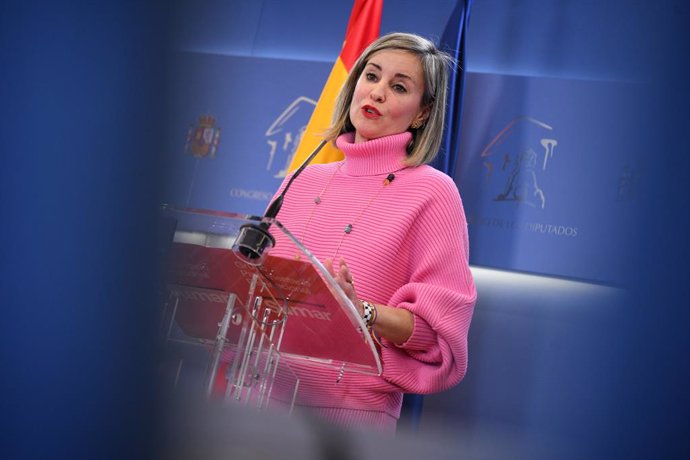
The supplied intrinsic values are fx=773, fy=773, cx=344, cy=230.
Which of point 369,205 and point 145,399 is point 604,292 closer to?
point 369,205

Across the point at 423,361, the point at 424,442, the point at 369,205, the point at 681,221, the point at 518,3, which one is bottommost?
the point at 423,361

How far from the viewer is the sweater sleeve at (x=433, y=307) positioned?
64.1 inches

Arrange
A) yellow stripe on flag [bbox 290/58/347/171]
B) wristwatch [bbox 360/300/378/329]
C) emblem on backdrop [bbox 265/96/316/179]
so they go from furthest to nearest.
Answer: emblem on backdrop [bbox 265/96/316/179] < yellow stripe on flag [bbox 290/58/347/171] < wristwatch [bbox 360/300/378/329]

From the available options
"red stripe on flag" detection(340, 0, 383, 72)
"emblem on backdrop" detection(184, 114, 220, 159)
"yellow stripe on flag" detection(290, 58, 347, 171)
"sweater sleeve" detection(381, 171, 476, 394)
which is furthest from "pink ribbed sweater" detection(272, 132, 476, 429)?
"emblem on backdrop" detection(184, 114, 220, 159)

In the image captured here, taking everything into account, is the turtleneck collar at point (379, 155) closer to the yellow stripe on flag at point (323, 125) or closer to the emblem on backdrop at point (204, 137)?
the yellow stripe on flag at point (323, 125)

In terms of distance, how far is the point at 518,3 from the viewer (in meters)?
3.57

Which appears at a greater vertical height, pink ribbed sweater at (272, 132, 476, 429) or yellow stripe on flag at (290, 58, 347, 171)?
yellow stripe on flag at (290, 58, 347, 171)

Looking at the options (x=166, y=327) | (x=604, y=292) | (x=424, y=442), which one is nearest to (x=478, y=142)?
(x=604, y=292)

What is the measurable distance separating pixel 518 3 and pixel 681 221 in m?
1.51

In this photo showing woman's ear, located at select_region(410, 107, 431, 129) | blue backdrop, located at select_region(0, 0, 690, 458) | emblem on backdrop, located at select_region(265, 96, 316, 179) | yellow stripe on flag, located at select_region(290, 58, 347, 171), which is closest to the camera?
Result: woman's ear, located at select_region(410, 107, 431, 129)

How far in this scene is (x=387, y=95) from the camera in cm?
193

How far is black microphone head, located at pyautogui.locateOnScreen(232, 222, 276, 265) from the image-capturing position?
99cm

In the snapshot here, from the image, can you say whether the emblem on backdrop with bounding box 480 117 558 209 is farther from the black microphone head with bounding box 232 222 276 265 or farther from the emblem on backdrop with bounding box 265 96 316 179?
the black microphone head with bounding box 232 222 276 265

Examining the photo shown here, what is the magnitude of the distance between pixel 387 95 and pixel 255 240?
1.03 m
